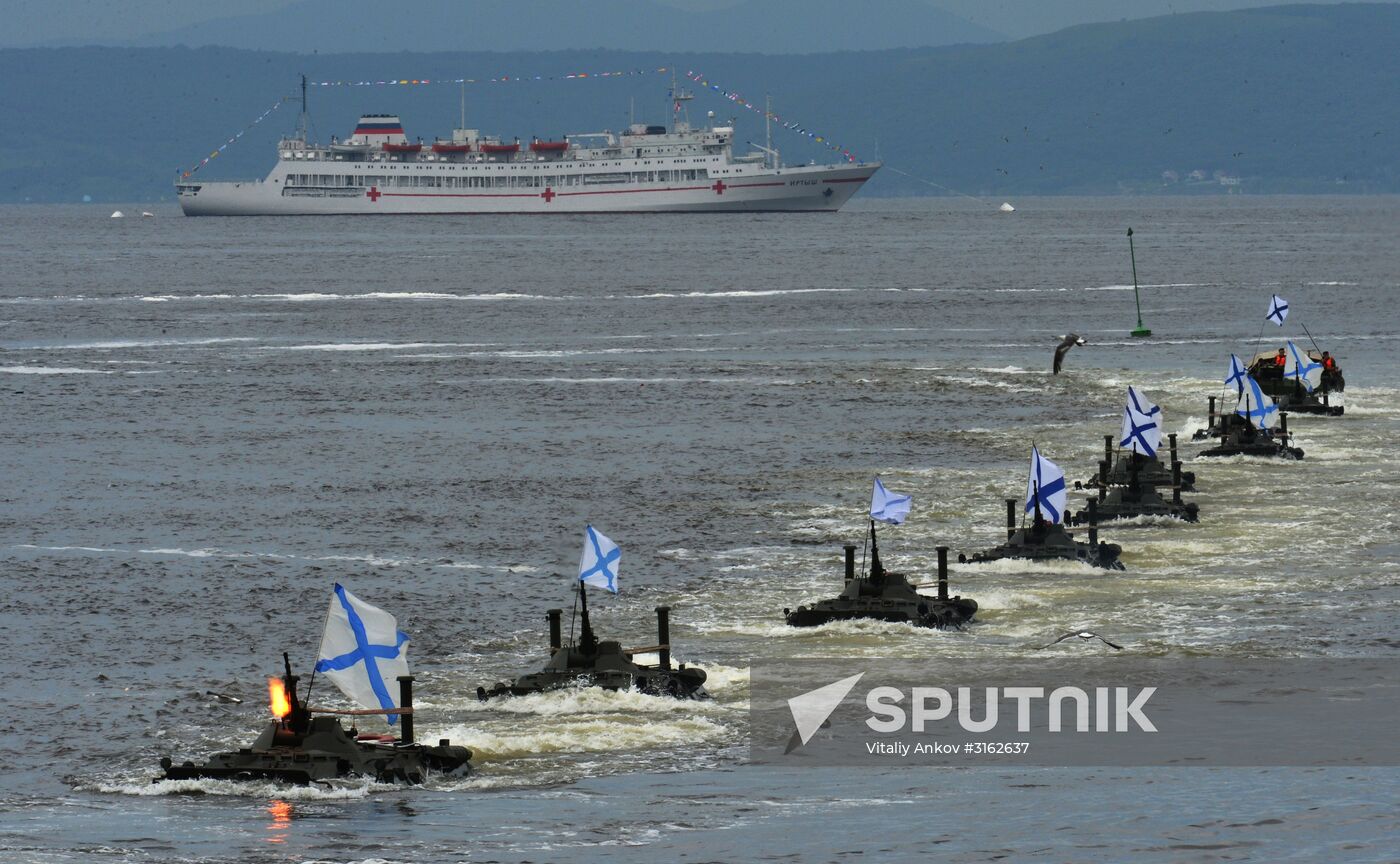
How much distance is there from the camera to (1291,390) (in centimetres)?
8000

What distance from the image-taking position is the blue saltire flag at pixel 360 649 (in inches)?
1251

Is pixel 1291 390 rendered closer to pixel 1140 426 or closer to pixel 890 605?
pixel 1140 426

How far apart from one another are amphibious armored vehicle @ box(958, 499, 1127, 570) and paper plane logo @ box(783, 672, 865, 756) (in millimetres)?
11022

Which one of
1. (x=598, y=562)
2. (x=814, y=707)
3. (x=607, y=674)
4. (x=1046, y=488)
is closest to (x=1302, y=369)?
(x=1046, y=488)

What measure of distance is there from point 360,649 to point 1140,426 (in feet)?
96.7

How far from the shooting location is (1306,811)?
3069cm

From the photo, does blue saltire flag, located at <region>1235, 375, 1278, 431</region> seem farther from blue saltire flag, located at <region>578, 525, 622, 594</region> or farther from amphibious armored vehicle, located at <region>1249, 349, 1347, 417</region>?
blue saltire flag, located at <region>578, 525, 622, 594</region>

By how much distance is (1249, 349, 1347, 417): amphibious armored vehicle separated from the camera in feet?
260

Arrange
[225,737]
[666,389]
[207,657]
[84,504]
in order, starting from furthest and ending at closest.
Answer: [666,389] → [84,504] → [207,657] → [225,737]

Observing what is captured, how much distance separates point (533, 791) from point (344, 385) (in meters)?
65.8

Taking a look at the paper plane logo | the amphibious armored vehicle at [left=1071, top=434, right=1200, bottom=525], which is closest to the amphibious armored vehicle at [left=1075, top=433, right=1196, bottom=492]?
the amphibious armored vehicle at [left=1071, top=434, right=1200, bottom=525]

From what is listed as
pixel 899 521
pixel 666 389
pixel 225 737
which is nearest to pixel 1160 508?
pixel 899 521

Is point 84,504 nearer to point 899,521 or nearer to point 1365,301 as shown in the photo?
point 899,521

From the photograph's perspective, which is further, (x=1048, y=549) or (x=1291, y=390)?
(x=1291, y=390)
